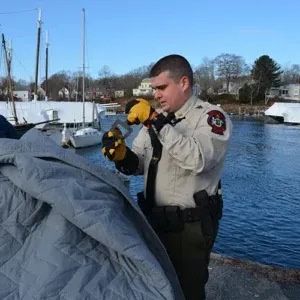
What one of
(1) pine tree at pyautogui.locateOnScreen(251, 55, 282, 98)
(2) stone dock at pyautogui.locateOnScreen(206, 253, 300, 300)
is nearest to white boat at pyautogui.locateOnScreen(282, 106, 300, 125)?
(1) pine tree at pyautogui.locateOnScreen(251, 55, 282, 98)

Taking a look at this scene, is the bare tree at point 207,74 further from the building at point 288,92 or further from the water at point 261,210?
the water at point 261,210

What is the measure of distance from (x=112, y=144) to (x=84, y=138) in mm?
26358

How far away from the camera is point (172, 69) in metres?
2.47

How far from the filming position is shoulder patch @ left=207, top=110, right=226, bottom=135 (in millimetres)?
2400

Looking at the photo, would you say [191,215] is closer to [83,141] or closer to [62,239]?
[62,239]

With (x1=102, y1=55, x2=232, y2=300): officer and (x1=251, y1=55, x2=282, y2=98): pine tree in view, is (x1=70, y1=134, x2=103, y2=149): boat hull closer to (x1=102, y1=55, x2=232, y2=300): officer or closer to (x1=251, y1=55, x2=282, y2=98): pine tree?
(x1=102, y1=55, x2=232, y2=300): officer

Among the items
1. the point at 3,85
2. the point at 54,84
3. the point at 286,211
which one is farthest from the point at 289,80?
the point at 286,211

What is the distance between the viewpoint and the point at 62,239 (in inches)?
66.8

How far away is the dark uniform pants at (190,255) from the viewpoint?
8.44 ft

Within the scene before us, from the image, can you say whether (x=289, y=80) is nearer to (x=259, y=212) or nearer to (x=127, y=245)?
(x=259, y=212)

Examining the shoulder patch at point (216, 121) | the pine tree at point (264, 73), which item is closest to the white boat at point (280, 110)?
the pine tree at point (264, 73)

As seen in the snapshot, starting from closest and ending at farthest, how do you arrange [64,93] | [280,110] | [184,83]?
[184,83] → [280,110] → [64,93]

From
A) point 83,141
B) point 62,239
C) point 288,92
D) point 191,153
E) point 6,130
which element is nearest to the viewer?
point 62,239

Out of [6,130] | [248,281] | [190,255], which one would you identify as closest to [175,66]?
[6,130]
